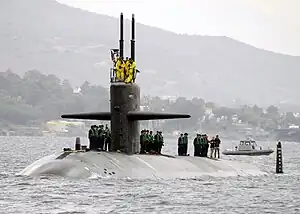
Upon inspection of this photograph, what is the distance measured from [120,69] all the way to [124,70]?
146mm

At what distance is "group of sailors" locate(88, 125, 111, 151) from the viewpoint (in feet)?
114

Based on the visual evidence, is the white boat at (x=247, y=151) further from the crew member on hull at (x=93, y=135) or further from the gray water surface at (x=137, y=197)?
the gray water surface at (x=137, y=197)

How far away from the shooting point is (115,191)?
2744 centimetres

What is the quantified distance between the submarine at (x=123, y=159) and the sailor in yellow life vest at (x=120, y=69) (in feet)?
0.69

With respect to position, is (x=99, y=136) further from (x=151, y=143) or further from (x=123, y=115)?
(x=123, y=115)

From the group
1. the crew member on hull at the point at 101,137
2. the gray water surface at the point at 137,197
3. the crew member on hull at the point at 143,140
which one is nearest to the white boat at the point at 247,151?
the crew member on hull at the point at 143,140

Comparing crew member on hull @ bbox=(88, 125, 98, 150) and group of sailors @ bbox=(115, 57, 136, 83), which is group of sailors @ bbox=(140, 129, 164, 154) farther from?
group of sailors @ bbox=(115, 57, 136, 83)

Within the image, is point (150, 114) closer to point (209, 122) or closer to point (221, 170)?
point (221, 170)

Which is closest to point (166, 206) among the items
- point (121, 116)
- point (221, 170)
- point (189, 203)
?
point (189, 203)

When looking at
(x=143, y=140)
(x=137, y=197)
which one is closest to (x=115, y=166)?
(x=137, y=197)

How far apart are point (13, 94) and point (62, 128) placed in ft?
50.1

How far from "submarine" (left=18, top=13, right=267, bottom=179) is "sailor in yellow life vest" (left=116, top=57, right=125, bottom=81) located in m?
0.21

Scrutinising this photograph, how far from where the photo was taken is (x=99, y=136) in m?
35.2

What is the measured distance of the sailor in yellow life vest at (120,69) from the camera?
32737 mm
